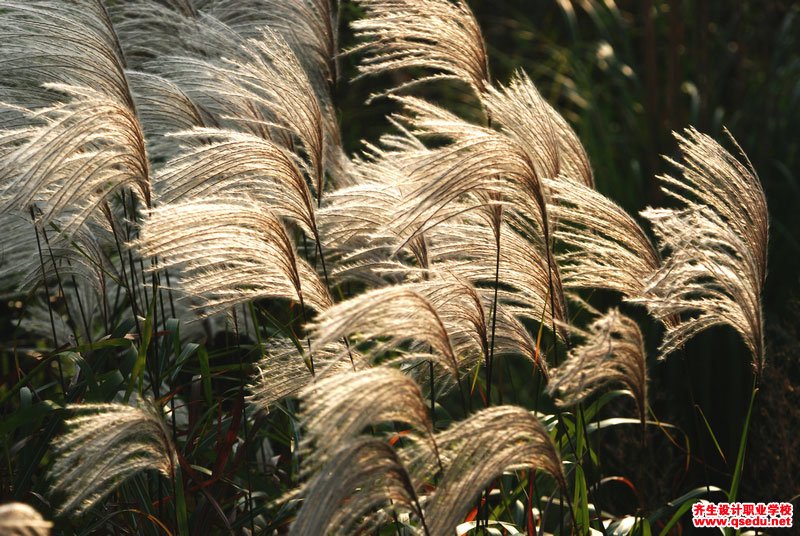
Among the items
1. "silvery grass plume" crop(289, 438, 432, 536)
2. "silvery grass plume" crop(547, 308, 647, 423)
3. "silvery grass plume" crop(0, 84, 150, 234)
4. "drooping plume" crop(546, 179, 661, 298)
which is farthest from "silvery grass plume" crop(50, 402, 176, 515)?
"drooping plume" crop(546, 179, 661, 298)

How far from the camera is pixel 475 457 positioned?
1730 mm

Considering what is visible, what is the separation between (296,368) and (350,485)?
67 cm

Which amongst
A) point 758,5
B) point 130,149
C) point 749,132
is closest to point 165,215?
point 130,149

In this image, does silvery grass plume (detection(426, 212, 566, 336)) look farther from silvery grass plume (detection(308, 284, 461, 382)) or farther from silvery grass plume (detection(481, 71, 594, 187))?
silvery grass plume (detection(308, 284, 461, 382))

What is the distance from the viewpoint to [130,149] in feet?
7.36

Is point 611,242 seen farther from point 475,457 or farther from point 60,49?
point 60,49

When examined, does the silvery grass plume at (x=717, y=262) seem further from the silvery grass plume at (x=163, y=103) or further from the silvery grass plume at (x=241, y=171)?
the silvery grass plume at (x=163, y=103)

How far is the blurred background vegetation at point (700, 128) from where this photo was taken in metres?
3.64

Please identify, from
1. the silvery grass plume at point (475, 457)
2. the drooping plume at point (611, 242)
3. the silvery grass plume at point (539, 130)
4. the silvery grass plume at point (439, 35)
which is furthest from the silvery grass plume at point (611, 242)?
the silvery grass plume at point (475, 457)

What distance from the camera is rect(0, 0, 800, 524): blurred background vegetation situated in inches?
143

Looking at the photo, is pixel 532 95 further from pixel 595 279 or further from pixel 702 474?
pixel 702 474

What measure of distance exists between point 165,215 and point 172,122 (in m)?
0.88

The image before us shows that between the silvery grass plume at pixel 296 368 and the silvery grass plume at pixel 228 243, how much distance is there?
145 millimetres

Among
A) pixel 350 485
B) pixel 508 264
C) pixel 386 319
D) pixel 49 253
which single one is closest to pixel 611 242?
pixel 508 264
